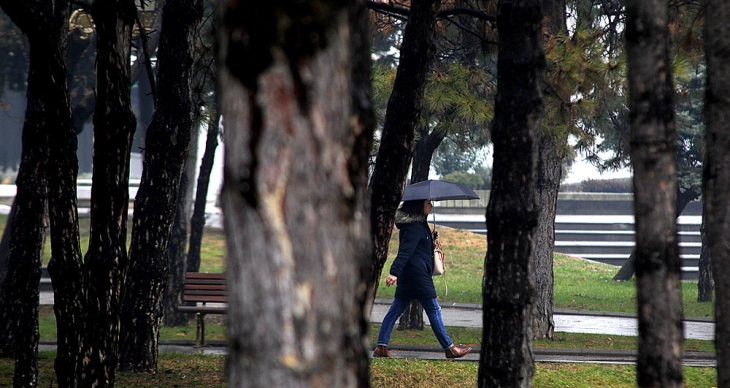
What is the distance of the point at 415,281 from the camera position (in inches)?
347

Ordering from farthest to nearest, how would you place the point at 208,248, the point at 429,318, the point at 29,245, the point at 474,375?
the point at 208,248
the point at 429,318
the point at 474,375
the point at 29,245

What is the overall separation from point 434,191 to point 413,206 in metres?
1.13

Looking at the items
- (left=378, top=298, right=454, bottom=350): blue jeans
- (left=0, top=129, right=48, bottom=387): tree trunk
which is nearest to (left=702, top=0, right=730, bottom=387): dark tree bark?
(left=0, top=129, right=48, bottom=387): tree trunk

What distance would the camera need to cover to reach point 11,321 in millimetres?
8625

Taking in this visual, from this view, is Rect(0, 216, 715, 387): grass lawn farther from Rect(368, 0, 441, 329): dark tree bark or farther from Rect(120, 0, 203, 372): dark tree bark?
Rect(368, 0, 441, 329): dark tree bark

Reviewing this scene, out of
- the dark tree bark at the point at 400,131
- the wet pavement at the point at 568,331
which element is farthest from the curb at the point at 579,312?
the dark tree bark at the point at 400,131

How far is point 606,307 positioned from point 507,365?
539 inches

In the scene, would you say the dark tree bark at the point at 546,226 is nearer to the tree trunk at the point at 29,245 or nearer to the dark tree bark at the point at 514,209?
the dark tree bark at the point at 514,209

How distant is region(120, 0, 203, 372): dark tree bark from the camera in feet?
24.4

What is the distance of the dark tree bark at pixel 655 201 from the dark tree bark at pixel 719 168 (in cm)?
55

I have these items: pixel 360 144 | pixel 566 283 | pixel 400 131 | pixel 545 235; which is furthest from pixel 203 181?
pixel 360 144

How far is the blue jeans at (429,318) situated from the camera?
8547 mm

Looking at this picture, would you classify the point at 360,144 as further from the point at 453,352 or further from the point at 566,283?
the point at 566,283

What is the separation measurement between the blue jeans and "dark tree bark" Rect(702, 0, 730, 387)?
4735mm
